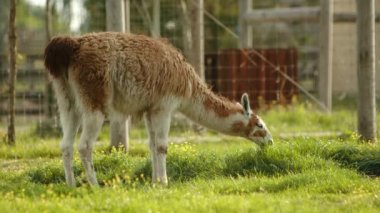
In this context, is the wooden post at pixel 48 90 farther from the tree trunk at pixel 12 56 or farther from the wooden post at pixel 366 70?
the wooden post at pixel 366 70

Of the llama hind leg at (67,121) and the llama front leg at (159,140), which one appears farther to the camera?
the llama front leg at (159,140)

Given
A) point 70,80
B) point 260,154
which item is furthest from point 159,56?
point 260,154

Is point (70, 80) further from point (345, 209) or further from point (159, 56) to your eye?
point (345, 209)

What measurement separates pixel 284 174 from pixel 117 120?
1.97m

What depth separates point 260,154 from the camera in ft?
28.8

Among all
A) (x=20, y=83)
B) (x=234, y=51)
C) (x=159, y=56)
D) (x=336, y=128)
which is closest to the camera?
(x=159, y=56)

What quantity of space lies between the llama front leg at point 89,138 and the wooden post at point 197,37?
6119 millimetres

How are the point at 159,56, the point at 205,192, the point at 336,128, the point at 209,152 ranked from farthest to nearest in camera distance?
the point at 336,128, the point at 209,152, the point at 159,56, the point at 205,192

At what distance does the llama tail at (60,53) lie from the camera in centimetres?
772

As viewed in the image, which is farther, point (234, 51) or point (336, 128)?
point (234, 51)

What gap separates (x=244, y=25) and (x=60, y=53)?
9725mm

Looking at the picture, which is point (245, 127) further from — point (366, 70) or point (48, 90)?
point (48, 90)

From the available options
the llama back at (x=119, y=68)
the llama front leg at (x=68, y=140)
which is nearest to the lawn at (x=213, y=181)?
the llama front leg at (x=68, y=140)

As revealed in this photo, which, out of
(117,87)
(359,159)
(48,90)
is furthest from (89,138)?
(48,90)
